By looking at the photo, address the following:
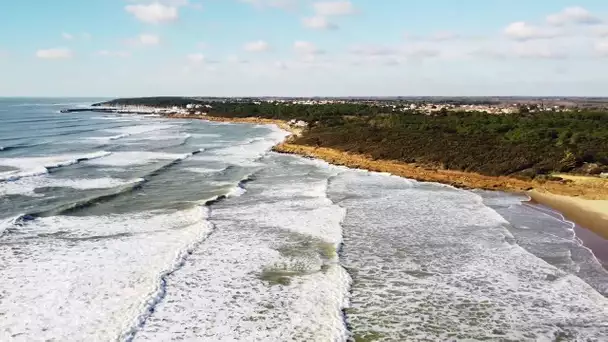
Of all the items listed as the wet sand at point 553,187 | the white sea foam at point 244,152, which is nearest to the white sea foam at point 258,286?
the wet sand at point 553,187

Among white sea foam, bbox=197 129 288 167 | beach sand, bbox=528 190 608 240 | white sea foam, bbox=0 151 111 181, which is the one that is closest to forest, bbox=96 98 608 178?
white sea foam, bbox=197 129 288 167

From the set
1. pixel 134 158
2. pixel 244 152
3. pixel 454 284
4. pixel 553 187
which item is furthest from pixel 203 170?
pixel 454 284

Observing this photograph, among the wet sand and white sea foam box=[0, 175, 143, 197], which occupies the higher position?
white sea foam box=[0, 175, 143, 197]

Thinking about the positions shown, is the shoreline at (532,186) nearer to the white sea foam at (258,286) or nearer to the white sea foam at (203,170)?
the white sea foam at (203,170)

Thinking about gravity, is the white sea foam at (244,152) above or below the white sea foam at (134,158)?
below

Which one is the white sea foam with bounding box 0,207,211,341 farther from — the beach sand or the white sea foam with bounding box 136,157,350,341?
the beach sand
